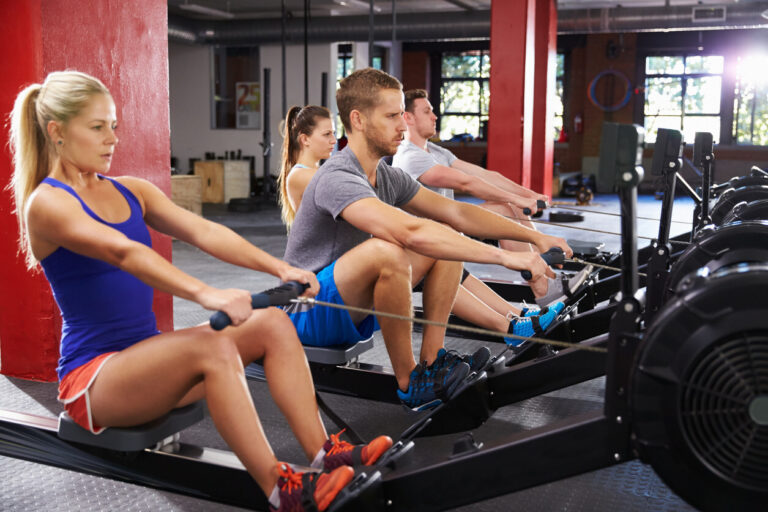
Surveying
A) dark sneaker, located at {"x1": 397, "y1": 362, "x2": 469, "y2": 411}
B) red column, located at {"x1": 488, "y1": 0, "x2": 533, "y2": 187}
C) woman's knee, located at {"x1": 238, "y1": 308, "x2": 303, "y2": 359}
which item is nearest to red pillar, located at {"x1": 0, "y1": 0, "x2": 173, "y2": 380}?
dark sneaker, located at {"x1": 397, "y1": 362, "x2": 469, "y2": 411}

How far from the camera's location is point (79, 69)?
2959 millimetres

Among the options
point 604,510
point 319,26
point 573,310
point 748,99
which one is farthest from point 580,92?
point 604,510

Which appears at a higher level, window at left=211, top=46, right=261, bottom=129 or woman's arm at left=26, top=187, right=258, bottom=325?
window at left=211, top=46, right=261, bottom=129

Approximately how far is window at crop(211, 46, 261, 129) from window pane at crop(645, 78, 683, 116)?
704 centimetres

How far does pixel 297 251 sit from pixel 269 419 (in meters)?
0.62

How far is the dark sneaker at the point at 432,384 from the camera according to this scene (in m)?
2.36

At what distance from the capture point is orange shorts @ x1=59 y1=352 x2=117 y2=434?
1605 millimetres

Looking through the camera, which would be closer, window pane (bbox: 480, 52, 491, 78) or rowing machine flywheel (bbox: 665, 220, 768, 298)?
rowing machine flywheel (bbox: 665, 220, 768, 298)

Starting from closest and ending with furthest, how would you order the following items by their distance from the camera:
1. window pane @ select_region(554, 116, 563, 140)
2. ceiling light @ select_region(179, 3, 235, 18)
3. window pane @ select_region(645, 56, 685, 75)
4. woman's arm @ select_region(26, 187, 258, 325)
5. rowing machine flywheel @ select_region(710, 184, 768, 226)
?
woman's arm @ select_region(26, 187, 258, 325), rowing machine flywheel @ select_region(710, 184, 768, 226), ceiling light @ select_region(179, 3, 235, 18), window pane @ select_region(645, 56, 685, 75), window pane @ select_region(554, 116, 563, 140)

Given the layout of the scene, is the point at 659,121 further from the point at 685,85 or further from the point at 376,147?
the point at 376,147

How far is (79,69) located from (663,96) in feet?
42.3

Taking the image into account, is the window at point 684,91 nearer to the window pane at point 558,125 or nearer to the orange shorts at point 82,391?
the window pane at point 558,125

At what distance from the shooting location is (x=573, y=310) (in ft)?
10.0

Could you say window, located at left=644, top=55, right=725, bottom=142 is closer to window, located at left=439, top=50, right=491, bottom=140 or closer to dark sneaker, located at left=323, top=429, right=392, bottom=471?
window, located at left=439, top=50, right=491, bottom=140
